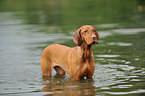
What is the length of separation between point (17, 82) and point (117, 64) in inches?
127

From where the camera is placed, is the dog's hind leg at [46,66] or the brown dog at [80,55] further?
the dog's hind leg at [46,66]

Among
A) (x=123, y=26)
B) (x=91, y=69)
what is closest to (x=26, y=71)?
(x=91, y=69)

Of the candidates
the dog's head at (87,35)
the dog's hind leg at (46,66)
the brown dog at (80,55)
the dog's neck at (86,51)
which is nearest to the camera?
the dog's head at (87,35)

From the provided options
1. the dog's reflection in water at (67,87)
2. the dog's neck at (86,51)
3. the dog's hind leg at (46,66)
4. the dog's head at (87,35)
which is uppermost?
the dog's head at (87,35)

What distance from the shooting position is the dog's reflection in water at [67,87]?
8.42 meters

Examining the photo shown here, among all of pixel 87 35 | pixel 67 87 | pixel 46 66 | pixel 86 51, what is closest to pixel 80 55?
pixel 86 51

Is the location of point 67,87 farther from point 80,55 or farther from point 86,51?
point 86,51

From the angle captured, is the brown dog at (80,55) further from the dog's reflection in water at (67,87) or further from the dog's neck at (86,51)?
the dog's reflection in water at (67,87)

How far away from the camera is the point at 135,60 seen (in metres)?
11.6

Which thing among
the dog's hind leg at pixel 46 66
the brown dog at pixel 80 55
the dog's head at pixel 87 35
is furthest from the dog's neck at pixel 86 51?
the dog's hind leg at pixel 46 66

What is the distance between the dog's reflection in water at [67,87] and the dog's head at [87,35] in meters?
1.03

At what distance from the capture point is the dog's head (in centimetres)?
867

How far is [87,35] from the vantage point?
8.80 meters

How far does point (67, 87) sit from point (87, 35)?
1.39m
